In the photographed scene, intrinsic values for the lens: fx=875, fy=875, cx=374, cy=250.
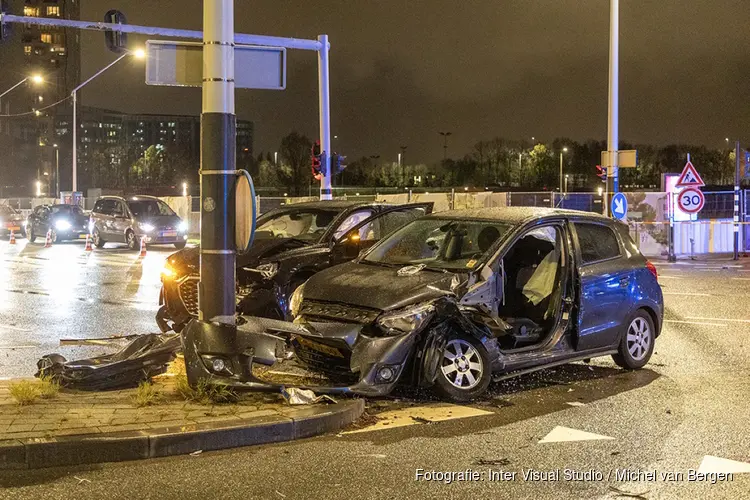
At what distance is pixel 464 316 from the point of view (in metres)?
7.63

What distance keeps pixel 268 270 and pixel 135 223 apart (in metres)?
20.2

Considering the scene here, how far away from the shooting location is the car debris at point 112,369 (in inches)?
290

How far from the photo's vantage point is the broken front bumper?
23.4 feet

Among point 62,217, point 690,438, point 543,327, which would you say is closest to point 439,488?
point 690,438

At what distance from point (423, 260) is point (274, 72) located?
7.64 feet

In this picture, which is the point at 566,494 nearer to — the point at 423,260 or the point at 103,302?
the point at 423,260

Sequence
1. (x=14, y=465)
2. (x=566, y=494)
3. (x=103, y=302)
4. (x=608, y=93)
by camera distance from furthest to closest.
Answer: (x=608, y=93)
(x=103, y=302)
(x=14, y=465)
(x=566, y=494)

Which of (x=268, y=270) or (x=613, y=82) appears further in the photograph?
(x=613, y=82)

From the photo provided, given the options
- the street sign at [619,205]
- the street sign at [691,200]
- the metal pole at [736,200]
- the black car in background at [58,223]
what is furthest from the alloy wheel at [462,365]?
the black car in background at [58,223]

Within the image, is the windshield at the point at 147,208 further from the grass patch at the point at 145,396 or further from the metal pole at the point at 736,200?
the grass patch at the point at 145,396

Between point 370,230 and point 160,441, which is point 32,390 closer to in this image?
point 160,441

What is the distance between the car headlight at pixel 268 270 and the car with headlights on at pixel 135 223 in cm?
1957

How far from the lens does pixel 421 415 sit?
23.5 feet

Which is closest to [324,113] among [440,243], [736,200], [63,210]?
[736,200]
